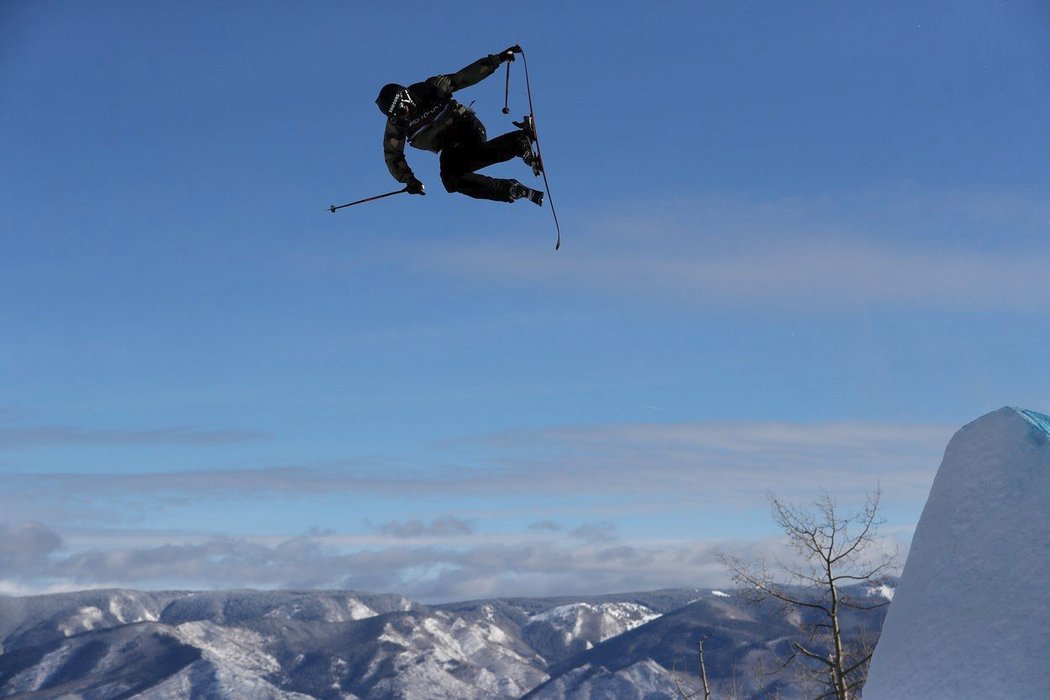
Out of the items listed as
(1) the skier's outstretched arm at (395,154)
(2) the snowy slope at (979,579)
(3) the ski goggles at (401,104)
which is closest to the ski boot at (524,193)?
(1) the skier's outstretched arm at (395,154)

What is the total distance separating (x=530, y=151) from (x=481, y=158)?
0.66 meters

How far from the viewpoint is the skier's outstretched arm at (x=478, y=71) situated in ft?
42.5

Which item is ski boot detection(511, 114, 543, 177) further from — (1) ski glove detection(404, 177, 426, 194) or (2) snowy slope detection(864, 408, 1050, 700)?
(2) snowy slope detection(864, 408, 1050, 700)

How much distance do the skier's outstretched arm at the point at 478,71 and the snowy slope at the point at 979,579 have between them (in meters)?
7.61

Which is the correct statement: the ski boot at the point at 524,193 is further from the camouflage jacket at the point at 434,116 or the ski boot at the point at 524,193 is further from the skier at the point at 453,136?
the camouflage jacket at the point at 434,116

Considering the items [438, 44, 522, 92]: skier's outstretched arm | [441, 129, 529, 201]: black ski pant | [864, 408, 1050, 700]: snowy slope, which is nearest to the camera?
[864, 408, 1050, 700]: snowy slope

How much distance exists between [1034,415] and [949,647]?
3.17m

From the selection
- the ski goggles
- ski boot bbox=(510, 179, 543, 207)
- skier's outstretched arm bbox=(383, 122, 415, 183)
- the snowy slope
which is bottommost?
the snowy slope

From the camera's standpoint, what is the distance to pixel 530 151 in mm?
14023

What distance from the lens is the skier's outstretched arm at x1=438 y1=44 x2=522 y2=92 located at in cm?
1295

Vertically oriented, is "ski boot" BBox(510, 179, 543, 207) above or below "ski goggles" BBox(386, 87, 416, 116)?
below

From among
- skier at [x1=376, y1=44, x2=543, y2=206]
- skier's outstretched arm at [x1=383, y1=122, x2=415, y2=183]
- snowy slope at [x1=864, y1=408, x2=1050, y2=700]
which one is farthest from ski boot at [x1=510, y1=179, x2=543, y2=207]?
snowy slope at [x1=864, y1=408, x2=1050, y2=700]

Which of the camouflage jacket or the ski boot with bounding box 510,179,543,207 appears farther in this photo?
the ski boot with bounding box 510,179,543,207

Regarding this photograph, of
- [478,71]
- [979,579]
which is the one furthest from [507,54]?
[979,579]
